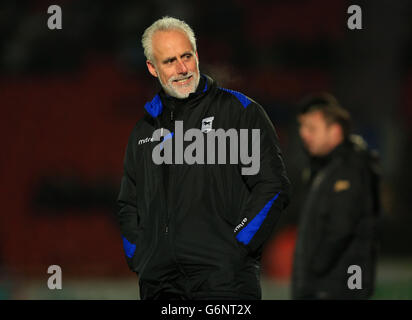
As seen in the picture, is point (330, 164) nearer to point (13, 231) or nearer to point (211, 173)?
point (211, 173)

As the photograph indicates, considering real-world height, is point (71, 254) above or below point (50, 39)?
below

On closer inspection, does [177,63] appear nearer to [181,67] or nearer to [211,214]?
[181,67]

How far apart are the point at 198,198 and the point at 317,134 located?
2237 mm

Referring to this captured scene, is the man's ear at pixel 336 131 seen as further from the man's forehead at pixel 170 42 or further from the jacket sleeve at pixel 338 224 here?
the man's forehead at pixel 170 42

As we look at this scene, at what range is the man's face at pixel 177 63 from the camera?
3.71 meters

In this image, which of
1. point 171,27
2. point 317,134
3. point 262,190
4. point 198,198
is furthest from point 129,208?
point 317,134

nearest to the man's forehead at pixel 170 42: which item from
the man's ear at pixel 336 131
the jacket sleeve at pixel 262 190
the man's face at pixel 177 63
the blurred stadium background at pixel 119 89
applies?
the man's face at pixel 177 63

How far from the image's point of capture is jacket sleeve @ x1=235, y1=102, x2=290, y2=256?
3518 mm

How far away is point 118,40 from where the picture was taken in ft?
48.4

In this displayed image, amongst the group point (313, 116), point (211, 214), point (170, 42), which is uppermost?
point (170, 42)

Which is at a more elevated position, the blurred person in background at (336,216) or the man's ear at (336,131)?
the man's ear at (336,131)

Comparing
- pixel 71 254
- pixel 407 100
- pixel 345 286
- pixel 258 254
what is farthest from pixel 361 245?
pixel 407 100

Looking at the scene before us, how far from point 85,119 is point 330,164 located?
9.80 m

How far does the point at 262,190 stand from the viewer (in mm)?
3543
